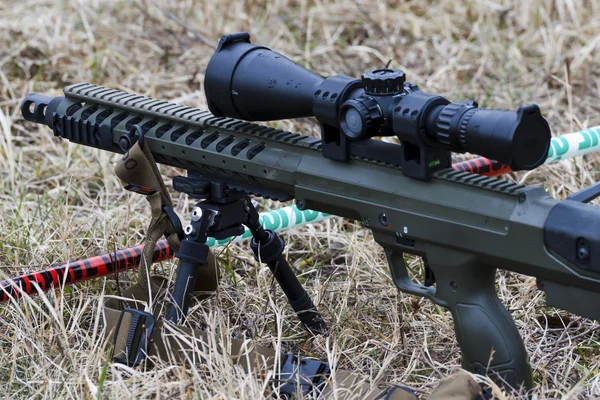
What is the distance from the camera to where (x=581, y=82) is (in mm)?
6574

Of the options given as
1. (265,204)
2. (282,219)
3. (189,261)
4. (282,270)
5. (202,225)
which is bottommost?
(265,204)

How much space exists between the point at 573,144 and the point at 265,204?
1.72m

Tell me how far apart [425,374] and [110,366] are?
122cm

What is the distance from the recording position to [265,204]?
5.18 meters

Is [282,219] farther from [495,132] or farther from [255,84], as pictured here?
[495,132]

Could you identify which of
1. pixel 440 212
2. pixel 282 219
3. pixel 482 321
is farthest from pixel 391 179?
pixel 282 219

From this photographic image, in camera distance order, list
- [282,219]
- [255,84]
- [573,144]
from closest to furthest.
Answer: [255,84] < [282,219] < [573,144]

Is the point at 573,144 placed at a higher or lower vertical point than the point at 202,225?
lower

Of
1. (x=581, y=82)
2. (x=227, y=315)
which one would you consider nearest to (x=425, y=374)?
(x=227, y=315)

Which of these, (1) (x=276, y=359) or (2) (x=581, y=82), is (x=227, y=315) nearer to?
(1) (x=276, y=359)

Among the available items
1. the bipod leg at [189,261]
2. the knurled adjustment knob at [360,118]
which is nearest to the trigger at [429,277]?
the knurled adjustment knob at [360,118]

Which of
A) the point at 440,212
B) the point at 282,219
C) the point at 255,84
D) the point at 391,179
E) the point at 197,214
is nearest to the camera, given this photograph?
the point at 440,212

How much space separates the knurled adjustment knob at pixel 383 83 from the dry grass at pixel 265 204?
41.4 inches

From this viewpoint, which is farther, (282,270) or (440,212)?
(282,270)
